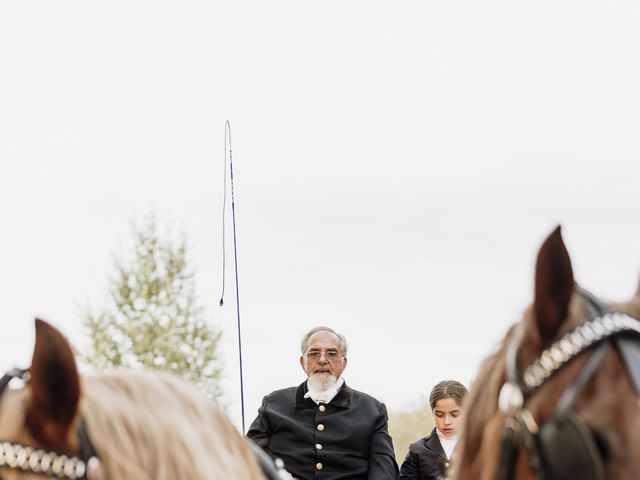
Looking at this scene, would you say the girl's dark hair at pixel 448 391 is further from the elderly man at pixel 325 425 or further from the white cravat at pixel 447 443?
the elderly man at pixel 325 425

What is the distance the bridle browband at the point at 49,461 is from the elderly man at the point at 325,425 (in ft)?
14.9

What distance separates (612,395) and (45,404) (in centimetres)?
82

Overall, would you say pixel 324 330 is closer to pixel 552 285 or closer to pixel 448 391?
pixel 448 391

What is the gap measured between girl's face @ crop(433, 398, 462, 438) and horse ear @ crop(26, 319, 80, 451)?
5127mm

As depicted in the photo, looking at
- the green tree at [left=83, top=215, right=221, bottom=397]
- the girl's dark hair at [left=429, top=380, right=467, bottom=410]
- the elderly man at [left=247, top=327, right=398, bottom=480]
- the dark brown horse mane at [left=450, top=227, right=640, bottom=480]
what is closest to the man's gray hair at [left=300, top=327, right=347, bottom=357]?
the elderly man at [left=247, top=327, right=398, bottom=480]

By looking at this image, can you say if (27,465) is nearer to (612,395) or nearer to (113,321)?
(612,395)

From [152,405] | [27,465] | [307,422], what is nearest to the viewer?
[27,465]

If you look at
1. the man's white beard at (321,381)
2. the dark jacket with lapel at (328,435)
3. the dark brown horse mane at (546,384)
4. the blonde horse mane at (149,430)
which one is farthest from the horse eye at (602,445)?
the man's white beard at (321,381)

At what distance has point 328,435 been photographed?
599 cm

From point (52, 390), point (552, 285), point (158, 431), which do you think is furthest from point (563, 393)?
point (52, 390)

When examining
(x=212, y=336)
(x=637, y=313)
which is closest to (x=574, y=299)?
(x=637, y=313)

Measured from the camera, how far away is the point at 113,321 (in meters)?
18.0

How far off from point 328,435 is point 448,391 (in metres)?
0.89

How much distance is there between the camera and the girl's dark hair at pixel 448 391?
6.42m
